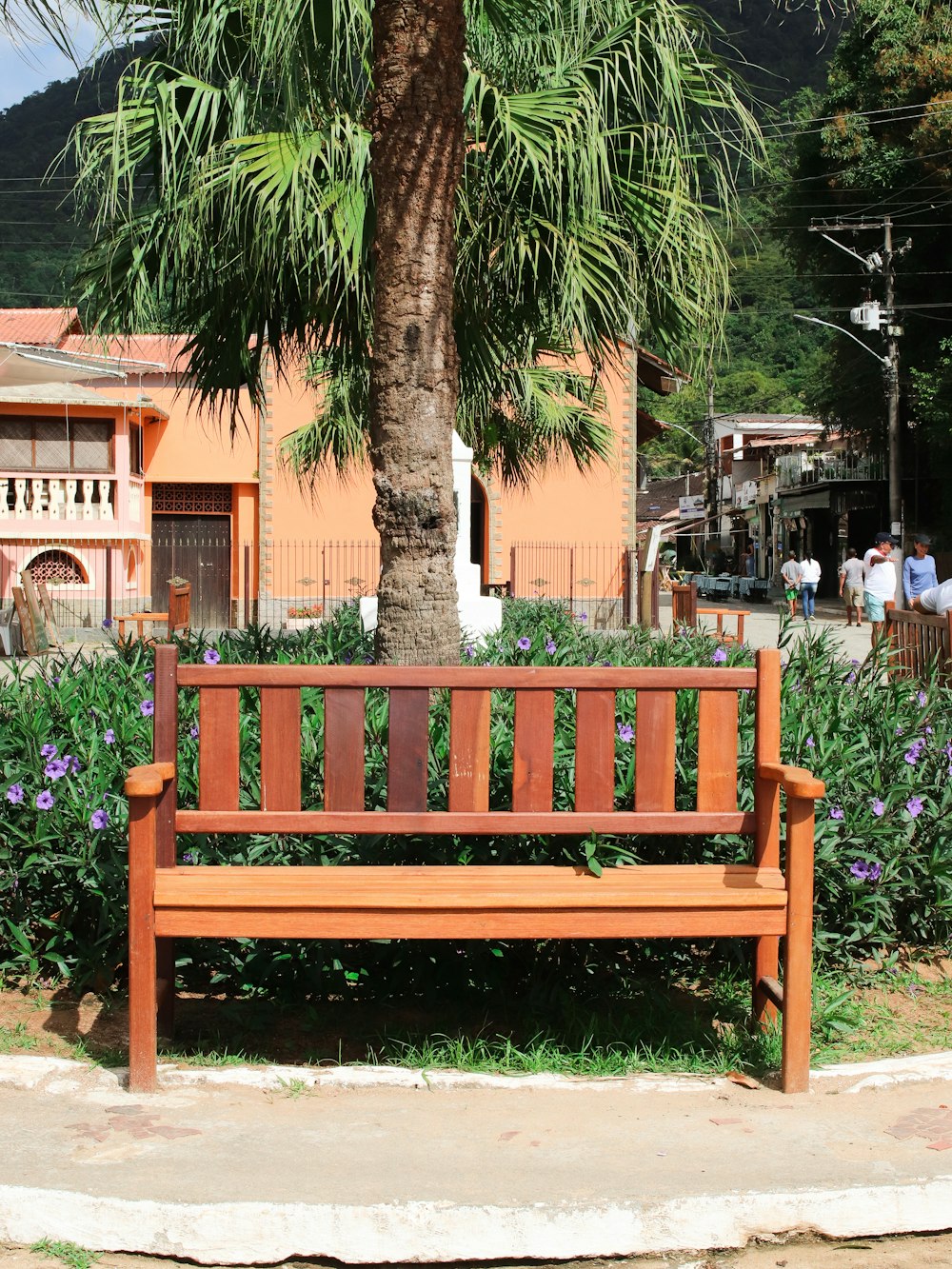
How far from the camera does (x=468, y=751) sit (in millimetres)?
3678

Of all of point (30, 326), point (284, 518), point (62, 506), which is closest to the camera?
point (62, 506)

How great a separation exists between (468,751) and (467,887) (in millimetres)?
441

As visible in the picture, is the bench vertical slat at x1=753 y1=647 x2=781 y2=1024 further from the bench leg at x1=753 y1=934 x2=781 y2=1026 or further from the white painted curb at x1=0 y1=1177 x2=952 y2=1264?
the white painted curb at x1=0 y1=1177 x2=952 y2=1264

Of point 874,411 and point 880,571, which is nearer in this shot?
point 880,571

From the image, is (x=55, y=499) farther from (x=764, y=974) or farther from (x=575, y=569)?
(x=764, y=974)

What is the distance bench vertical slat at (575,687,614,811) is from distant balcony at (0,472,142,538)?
23.9 meters

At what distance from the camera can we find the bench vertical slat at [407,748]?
11.9ft

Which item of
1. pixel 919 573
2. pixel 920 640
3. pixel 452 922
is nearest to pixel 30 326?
pixel 919 573

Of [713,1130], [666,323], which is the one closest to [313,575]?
[666,323]

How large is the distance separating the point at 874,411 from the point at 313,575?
16.9 meters

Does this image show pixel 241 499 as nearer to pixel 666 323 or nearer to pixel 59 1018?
pixel 666 323

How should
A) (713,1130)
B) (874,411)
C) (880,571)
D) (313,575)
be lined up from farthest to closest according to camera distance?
(874,411)
(313,575)
(880,571)
(713,1130)

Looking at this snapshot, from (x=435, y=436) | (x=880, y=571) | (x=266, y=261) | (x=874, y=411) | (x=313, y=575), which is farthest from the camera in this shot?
(x=874, y=411)

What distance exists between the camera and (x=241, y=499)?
31531 mm
